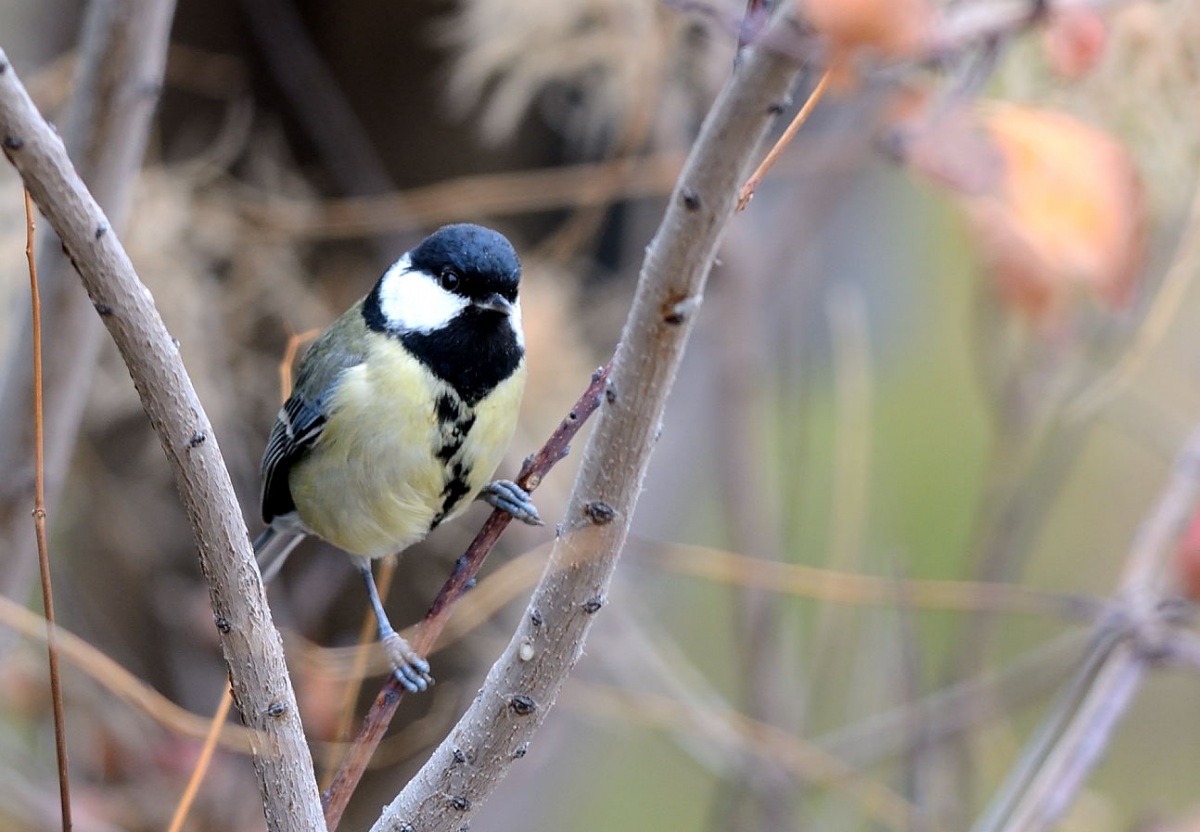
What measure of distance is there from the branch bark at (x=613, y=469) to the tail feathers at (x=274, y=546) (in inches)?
28.8

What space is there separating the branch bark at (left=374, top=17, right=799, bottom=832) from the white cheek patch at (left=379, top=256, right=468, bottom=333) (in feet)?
1.85

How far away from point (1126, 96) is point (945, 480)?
6.58 ft

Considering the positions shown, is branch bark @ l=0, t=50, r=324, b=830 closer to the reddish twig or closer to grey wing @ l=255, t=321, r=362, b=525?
the reddish twig

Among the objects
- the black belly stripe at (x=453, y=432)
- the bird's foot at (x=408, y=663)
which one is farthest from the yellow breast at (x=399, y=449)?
the bird's foot at (x=408, y=663)

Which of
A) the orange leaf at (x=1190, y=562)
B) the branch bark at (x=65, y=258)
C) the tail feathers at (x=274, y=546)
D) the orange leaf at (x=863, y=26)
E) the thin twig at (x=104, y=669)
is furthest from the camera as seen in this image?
the tail feathers at (x=274, y=546)

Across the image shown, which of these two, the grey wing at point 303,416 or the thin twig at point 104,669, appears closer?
the thin twig at point 104,669

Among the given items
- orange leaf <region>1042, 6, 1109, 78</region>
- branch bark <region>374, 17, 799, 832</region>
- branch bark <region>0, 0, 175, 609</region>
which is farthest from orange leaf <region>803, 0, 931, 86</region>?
branch bark <region>0, 0, 175, 609</region>

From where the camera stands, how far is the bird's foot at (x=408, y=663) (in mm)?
964

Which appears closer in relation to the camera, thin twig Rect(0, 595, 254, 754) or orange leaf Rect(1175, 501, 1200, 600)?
thin twig Rect(0, 595, 254, 754)

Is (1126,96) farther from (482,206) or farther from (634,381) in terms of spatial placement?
(634,381)

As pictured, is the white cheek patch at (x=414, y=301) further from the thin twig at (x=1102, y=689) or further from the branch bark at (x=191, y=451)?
the thin twig at (x=1102, y=689)

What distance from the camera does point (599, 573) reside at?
656 millimetres

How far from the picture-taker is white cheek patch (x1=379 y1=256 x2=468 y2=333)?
1.19 m

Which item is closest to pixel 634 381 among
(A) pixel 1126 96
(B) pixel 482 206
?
(A) pixel 1126 96
